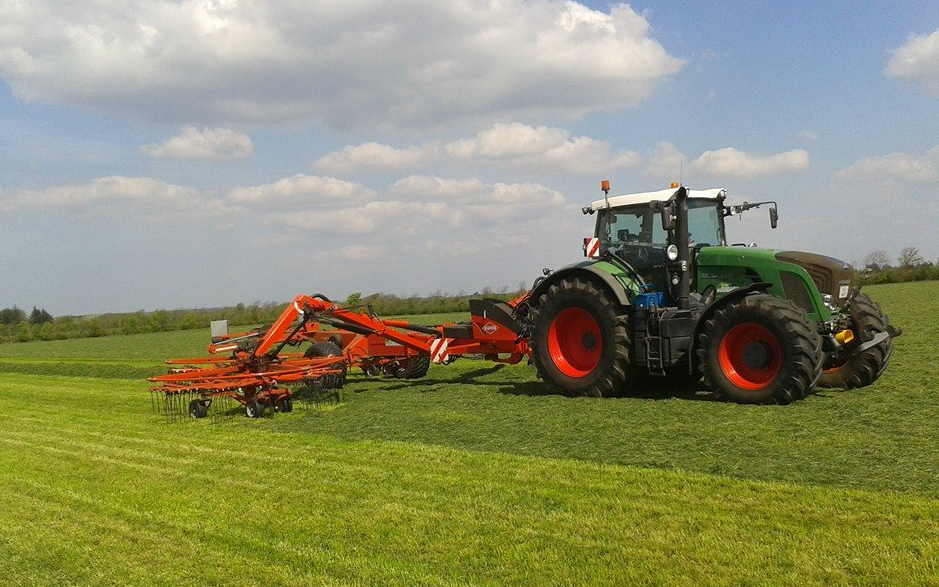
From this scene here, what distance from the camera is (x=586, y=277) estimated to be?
9.46m

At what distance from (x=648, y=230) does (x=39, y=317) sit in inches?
2031

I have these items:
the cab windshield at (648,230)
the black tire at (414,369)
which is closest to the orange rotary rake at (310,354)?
the black tire at (414,369)

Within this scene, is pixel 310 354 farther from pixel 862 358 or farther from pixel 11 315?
pixel 11 315

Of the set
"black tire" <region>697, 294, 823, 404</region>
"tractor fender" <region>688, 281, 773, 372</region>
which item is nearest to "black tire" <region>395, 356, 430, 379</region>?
"tractor fender" <region>688, 281, 773, 372</region>

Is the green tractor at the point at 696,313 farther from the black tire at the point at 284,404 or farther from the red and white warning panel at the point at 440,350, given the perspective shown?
the black tire at the point at 284,404

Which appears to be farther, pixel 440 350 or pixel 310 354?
pixel 310 354

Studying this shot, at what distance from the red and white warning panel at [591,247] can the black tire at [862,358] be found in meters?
3.08

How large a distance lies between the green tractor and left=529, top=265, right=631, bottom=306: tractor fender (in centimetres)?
1

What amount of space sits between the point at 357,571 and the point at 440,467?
7.15 feet

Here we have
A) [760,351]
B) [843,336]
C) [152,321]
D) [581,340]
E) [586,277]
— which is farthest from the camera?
[152,321]

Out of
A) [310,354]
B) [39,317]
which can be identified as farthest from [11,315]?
[310,354]

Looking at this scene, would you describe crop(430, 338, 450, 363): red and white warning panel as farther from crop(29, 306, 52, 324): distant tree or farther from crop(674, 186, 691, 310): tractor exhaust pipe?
crop(29, 306, 52, 324): distant tree

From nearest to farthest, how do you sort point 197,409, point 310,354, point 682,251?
1. point 682,251
2. point 197,409
3. point 310,354

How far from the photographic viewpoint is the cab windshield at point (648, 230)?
9.40m
